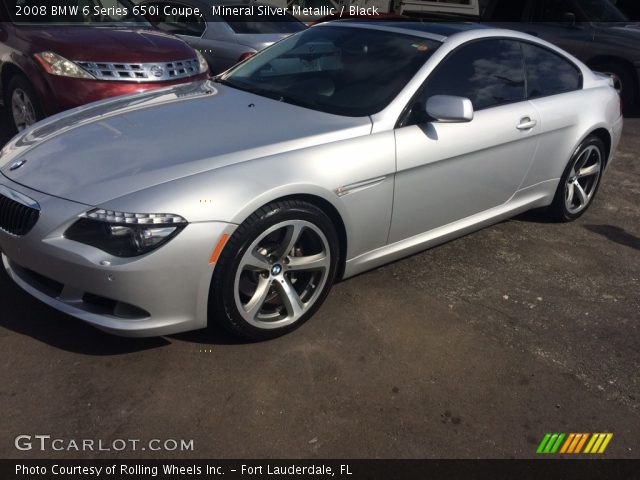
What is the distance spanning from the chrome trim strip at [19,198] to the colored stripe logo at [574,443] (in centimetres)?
245

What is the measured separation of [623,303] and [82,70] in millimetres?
4641

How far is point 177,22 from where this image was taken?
8109 millimetres

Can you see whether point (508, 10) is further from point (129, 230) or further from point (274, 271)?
point (129, 230)

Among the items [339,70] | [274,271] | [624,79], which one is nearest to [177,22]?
[339,70]

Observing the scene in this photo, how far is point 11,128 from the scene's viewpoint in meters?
6.26

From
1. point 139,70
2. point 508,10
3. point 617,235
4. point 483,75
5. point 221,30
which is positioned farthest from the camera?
point 508,10

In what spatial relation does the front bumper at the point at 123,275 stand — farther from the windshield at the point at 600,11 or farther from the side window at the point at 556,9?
the windshield at the point at 600,11

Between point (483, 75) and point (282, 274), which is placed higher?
point (483, 75)

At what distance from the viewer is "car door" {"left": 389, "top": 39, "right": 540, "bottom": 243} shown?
3.43 metres

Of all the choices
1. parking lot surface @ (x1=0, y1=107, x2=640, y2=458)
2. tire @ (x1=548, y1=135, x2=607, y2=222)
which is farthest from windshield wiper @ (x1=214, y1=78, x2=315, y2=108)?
tire @ (x1=548, y1=135, x2=607, y2=222)

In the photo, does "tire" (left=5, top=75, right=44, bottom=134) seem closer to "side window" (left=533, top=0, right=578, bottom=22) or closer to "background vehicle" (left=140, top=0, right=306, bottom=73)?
Answer: "background vehicle" (left=140, top=0, right=306, bottom=73)

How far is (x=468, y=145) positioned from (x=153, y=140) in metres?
1.81

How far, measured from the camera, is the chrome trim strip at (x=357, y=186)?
309 centimetres

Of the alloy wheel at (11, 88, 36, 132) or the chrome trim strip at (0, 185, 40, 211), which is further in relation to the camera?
the alloy wheel at (11, 88, 36, 132)
